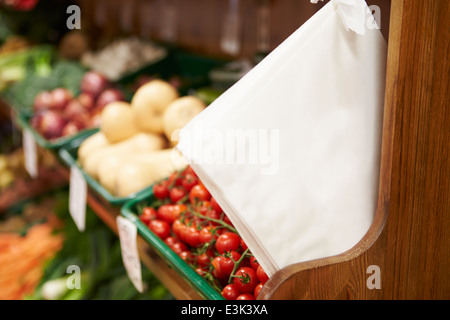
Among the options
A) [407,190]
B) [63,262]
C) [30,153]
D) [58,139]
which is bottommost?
[63,262]

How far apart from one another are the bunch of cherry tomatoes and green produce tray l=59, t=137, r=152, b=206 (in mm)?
57

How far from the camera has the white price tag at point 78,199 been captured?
1431mm

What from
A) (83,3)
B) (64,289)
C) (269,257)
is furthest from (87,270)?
(83,3)

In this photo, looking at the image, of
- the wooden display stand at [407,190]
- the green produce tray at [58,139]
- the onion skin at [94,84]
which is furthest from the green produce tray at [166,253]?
the onion skin at [94,84]

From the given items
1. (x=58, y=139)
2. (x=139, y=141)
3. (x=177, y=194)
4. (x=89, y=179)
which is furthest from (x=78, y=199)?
(x=58, y=139)

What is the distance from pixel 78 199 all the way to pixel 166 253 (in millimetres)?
580

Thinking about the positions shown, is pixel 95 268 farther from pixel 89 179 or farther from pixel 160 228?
pixel 160 228

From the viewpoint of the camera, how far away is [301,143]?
73 cm

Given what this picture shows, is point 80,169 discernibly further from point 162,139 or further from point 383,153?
point 383,153

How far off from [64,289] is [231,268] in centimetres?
121

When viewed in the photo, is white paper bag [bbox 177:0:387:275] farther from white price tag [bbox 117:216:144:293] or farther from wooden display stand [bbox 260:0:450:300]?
white price tag [bbox 117:216:144:293]

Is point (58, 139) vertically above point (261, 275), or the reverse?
point (261, 275)

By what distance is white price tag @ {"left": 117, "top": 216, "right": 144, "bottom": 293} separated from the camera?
3.65 ft

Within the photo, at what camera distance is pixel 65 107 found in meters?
2.36
